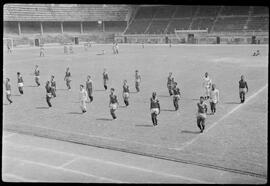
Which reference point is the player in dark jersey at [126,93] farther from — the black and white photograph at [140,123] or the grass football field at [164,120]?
the grass football field at [164,120]

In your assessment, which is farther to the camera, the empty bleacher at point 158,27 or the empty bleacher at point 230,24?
the empty bleacher at point 158,27

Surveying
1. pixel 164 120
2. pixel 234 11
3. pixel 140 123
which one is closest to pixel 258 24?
pixel 234 11

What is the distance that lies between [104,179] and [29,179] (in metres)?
2.11

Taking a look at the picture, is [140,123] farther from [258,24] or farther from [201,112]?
[258,24]

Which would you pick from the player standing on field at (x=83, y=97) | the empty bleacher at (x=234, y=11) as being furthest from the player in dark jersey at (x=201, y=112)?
the empty bleacher at (x=234, y=11)

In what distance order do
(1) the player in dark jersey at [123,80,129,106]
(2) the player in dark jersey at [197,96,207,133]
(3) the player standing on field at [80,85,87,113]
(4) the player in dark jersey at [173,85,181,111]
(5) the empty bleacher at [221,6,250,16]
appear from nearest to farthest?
(2) the player in dark jersey at [197,96,207,133] < (4) the player in dark jersey at [173,85,181,111] < (3) the player standing on field at [80,85,87,113] < (1) the player in dark jersey at [123,80,129,106] < (5) the empty bleacher at [221,6,250,16]

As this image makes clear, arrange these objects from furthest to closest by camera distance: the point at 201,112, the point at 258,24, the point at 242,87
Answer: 1. the point at 258,24
2. the point at 242,87
3. the point at 201,112

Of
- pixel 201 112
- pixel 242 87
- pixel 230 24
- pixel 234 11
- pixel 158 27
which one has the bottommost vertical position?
pixel 201 112

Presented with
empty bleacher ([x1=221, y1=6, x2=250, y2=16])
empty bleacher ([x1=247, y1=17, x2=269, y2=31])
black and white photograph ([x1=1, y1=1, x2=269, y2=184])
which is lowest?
black and white photograph ([x1=1, y1=1, x2=269, y2=184])

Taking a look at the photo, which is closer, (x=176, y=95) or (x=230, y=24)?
(x=176, y=95)

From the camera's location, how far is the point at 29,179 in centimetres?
1005

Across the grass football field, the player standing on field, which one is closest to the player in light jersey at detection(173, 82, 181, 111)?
the grass football field

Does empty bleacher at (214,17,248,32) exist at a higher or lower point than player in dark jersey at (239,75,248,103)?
higher

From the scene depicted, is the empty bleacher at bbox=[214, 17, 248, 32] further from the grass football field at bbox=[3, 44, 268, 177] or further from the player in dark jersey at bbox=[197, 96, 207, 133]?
the player in dark jersey at bbox=[197, 96, 207, 133]
